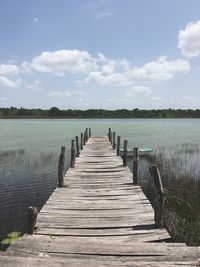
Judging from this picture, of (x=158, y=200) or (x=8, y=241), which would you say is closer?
A: (x=158, y=200)

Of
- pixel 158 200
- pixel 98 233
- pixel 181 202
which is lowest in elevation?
pixel 181 202

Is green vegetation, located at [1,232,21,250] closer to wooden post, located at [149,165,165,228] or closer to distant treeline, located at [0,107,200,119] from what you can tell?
wooden post, located at [149,165,165,228]

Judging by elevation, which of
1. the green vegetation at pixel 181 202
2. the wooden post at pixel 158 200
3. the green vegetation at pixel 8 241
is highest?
the wooden post at pixel 158 200

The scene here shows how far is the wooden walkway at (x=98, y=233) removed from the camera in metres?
5.12

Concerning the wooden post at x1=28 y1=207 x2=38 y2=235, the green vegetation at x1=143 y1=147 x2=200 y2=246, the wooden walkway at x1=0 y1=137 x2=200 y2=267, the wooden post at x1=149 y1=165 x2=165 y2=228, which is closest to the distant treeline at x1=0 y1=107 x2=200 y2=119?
the green vegetation at x1=143 y1=147 x2=200 y2=246

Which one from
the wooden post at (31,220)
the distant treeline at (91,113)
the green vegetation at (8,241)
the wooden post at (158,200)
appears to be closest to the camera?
the wooden post at (31,220)

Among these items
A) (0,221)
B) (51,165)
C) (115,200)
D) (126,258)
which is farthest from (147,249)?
(51,165)

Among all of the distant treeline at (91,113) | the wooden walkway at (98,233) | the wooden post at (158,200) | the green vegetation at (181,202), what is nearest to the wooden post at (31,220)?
the wooden walkway at (98,233)

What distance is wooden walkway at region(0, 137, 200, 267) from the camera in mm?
5121

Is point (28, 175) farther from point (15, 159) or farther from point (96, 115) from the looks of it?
point (96, 115)

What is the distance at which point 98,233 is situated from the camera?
23.2 ft

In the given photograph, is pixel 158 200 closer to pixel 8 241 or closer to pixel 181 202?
pixel 181 202

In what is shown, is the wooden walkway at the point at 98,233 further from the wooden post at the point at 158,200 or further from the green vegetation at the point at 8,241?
the green vegetation at the point at 8,241

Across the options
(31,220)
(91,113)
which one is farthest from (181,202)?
(91,113)
